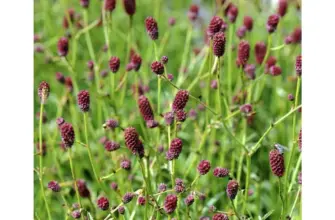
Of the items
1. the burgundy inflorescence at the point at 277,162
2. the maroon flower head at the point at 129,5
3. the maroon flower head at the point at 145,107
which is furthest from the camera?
the maroon flower head at the point at 129,5

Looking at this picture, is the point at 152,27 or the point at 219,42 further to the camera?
the point at 152,27

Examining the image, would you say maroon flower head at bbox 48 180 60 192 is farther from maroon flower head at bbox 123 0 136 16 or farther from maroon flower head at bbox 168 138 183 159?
maroon flower head at bbox 123 0 136 16

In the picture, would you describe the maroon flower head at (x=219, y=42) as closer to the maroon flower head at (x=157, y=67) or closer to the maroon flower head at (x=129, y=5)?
the maroon flower head at (x=157, y=67)

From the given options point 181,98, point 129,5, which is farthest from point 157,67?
point 129,5

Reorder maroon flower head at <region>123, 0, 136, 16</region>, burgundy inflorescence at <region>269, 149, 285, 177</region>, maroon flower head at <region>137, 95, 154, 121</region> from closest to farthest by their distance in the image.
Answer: burgundy inflorescence at <region>269, 149, 285, 177</region>
maroon flower head at <region>137, 95, 154, 121</region>
maroon flower head at <region>123, 0, 136, 16</region>

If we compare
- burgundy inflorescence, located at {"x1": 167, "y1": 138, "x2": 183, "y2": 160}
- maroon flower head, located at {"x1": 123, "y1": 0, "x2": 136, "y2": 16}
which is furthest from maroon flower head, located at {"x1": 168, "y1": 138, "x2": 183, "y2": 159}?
maroon flower head, located at {"x1": 123, "y1": 0, "x2": 136, "y2": 16}

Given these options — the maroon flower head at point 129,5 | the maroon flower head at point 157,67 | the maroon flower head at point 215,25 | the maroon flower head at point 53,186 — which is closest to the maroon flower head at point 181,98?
the maroon flower head at point 157,67

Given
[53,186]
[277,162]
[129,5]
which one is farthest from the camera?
[129,5]

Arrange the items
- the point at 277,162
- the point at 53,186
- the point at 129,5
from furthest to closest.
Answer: the point at 129,5 < the point at 53,186 < the point at 277,162

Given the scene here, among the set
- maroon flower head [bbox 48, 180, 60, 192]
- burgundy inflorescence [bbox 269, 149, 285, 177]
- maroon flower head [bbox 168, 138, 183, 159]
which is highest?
maroon flower head [bbox 168, 138, 183, 159]

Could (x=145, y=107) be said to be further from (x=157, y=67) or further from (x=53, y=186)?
(x=53, y=186)
